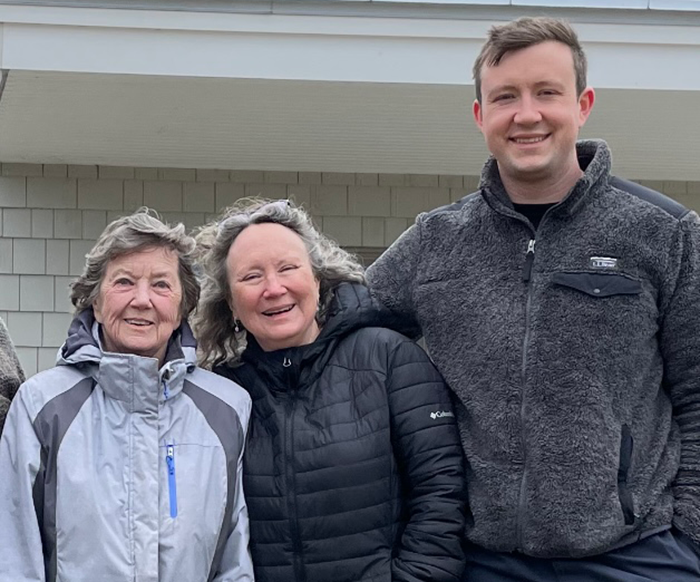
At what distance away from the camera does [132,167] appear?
7.20 meters

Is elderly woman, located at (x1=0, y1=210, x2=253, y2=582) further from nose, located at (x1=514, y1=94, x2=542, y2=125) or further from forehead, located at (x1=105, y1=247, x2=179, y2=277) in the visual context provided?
nose, located at (x1=514, y1=94, x2=542, y2=125)

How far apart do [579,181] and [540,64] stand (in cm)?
31

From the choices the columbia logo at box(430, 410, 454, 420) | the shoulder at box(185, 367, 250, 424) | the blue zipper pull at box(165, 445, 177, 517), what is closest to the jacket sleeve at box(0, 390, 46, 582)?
the blue zipper pull at box(165, 445, 177, 517)

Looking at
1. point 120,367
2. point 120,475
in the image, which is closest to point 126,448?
point 120,475

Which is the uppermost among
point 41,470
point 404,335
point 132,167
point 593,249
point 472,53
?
point 472,53

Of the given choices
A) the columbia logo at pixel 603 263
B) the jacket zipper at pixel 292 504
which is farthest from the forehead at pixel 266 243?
the columbia logo at pixel 603 263

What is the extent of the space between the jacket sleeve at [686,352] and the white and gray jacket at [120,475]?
1.13 metres

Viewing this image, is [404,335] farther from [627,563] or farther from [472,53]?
[472,53]

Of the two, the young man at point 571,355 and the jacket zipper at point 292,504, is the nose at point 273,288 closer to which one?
the jacket zipper at point 292,504

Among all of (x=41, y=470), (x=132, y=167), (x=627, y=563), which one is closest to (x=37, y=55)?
(x=132, y=167)

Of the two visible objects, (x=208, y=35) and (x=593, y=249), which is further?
(x=208, y=35)

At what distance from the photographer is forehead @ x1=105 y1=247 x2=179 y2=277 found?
3031 millimetres

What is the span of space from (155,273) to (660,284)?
1.37 m

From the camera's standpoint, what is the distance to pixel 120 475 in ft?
9.07
